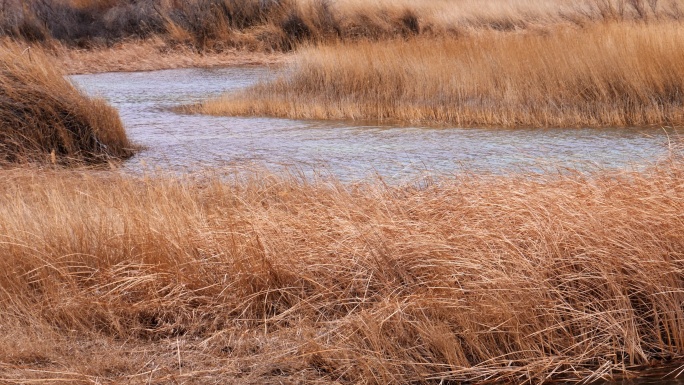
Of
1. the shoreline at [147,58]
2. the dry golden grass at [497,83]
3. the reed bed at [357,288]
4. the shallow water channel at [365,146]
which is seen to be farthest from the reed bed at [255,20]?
the reed bed at [357,288]

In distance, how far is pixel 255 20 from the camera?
80.9 ft

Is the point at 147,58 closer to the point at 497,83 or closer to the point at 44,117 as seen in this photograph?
the point at 497,83

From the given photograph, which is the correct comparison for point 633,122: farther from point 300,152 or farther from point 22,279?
point 22,279

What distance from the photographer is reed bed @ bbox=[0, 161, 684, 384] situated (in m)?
4.25

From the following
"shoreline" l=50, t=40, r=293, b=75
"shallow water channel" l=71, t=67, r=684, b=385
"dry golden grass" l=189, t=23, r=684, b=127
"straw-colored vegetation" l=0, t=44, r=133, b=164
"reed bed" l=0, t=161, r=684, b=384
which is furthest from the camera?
"shoreline" l=50, t=40, r=293, b=75

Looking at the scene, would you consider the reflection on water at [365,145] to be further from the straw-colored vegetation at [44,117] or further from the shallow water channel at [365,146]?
the straw-colored vegetation at [44,117]

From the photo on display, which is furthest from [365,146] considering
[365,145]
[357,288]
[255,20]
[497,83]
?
[255,20]

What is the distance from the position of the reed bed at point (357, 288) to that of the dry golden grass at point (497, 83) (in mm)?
6213

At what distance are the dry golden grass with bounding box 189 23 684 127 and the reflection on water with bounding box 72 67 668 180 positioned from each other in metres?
0.57

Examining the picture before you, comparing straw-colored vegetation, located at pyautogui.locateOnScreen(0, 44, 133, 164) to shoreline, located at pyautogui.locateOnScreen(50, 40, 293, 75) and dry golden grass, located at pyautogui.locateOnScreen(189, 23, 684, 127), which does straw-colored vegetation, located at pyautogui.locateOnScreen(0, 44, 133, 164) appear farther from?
shoreline, located at pyautogui.locateOnScreen(50, 40, 293, 75)

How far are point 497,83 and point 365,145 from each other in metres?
2.91

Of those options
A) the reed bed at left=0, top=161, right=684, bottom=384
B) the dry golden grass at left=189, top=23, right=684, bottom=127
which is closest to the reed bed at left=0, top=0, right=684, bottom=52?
the dry golden grass at left=189, top=23, right=684, bottom=127

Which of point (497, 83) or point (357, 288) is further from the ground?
point (357, 288)

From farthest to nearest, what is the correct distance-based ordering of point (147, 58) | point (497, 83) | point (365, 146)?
point (147, 58)
point (497, 83)
point (365, 146)
